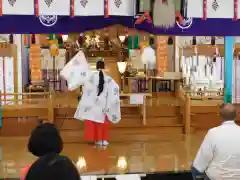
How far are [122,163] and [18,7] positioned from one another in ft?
9.35

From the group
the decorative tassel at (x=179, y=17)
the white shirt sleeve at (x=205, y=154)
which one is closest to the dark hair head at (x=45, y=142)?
the white shirt sleeve at (x=205, y=154)

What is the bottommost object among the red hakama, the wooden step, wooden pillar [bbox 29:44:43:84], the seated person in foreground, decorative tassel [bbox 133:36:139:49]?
the wooden step

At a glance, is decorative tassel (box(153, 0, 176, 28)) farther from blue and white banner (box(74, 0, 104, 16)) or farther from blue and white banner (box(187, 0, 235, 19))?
blue and white banner (box(74, 0, 104, 16))

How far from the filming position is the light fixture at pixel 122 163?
6.96 metres

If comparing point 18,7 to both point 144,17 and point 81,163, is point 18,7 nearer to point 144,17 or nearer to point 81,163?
point 144,17

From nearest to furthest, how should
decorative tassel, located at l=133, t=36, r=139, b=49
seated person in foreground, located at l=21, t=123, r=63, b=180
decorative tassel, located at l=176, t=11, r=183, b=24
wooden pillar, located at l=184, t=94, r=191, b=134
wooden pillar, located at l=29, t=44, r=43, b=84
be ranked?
seated person in foreground, located at l=21, t=123, r=63, b=180 → decorative tassel, located at l=176, t=11, r=183, b=24 → wooden pillar, located at l=184, t=94, r=191, b=134 → wooden pillar, located at l=29, t=44, r=43, b=84 → decorative tassel, located at l=133, t=36, r=139, b=49

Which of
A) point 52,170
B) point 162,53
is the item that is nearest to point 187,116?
point 162,53

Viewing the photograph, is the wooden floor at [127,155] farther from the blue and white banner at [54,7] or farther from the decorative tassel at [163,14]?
the blue and white banner at [54,7]

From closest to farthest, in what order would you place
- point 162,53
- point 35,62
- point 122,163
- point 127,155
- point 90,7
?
point 90,7 → point 122,163 → point 127,155 → point 35,62 → point 162,53

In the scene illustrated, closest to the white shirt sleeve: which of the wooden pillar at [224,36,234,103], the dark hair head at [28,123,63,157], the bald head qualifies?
the bald head

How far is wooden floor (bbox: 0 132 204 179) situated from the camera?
6871 mm

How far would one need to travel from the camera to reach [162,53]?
14.6m

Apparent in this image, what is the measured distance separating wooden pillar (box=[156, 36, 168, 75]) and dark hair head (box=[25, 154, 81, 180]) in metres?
12.3

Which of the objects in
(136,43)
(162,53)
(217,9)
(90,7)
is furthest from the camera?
(136,43)
